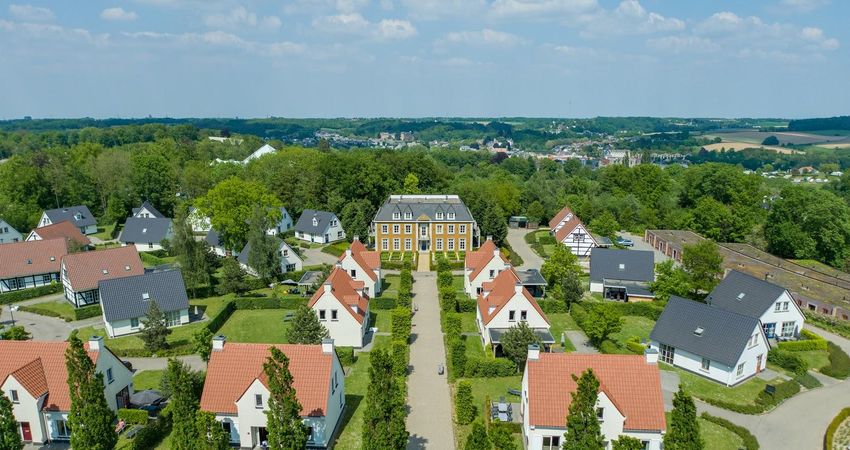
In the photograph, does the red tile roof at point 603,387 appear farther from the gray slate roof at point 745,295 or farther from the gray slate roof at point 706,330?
the gray slate roof at point 745,295

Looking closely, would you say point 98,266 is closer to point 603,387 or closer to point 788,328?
point 603,387

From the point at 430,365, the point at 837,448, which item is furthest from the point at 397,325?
the point at 837,448

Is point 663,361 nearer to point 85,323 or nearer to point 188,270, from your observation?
point 188,270

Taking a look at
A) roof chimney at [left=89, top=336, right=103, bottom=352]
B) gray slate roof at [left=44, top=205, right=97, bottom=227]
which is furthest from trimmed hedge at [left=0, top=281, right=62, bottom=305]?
roof chimney at [left=89, top=336, right=103, bottom=352]

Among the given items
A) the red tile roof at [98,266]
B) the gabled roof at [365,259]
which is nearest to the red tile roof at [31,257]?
the red tile roof at [98,266]

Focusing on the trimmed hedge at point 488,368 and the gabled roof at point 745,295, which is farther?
the gabled roof at point 745,295

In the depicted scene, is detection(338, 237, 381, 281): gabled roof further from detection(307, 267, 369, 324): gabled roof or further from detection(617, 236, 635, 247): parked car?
detection(617, 236, 635, 247): parked car
